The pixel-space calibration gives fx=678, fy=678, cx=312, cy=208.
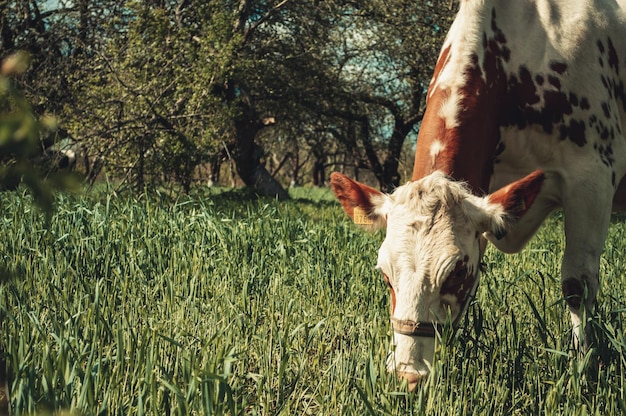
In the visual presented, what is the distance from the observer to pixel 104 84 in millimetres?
A: 11445

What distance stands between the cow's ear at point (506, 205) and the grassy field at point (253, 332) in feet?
1.35

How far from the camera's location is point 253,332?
332 centimetres

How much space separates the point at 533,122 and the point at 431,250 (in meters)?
1.42

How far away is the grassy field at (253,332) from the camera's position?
2455mm

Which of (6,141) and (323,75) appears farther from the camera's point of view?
(323,75)

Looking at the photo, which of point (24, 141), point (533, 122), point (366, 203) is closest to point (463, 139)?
point (533, 122)


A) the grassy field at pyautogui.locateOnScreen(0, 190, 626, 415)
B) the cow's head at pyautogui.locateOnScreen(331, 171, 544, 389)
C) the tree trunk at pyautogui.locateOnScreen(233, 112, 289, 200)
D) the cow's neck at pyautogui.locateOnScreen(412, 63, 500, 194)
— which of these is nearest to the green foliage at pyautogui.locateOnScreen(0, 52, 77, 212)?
the grassy field at pyautogui.locateOnScreen(0, 190, 626, 415)

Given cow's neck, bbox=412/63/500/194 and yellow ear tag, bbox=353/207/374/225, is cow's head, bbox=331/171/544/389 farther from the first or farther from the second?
cow's neck, bbox=412/63/500/194

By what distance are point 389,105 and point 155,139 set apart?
865cm

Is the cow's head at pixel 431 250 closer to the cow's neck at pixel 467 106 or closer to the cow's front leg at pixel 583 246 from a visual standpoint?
the cow's neck at pixel 467 106

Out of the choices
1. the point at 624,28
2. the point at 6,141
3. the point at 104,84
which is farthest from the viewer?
the point at 104,84

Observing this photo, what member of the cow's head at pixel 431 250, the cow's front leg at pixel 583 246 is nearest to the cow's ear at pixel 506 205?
the cow's head at pixel 431 250

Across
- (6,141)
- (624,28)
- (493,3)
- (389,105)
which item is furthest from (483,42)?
(389,105)

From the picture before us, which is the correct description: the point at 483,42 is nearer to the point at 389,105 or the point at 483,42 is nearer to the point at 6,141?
the point at 6,141
